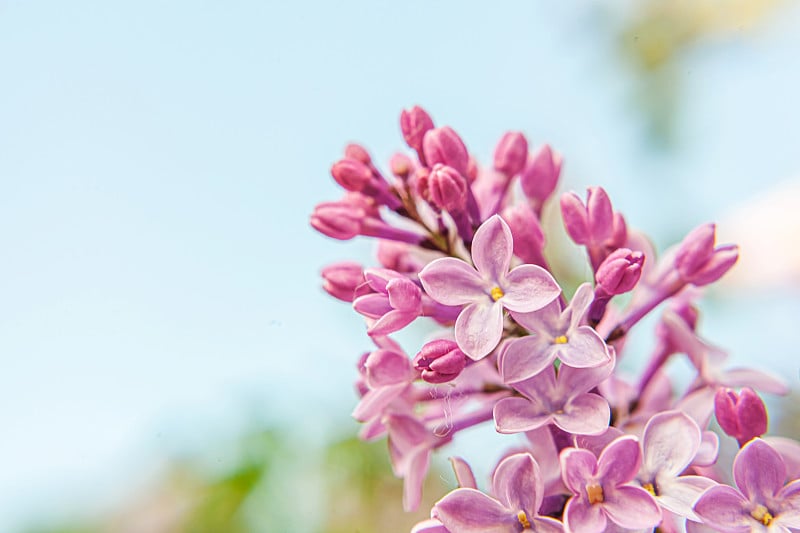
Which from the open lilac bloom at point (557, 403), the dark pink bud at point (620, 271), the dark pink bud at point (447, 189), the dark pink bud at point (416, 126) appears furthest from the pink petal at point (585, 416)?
the dark pink bud at point (416, 126)

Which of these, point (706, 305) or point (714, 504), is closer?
point (714, 504)

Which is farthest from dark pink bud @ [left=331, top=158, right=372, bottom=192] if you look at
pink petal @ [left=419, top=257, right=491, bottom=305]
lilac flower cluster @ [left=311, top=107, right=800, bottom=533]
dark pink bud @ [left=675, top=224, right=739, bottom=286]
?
dark pink bud @ [left=675, top=224, right=739, bottom=286]

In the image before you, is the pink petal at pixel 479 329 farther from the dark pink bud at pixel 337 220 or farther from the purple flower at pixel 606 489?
the dark pink bud at pixel 337 220

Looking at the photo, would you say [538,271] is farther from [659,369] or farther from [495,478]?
[659,369]

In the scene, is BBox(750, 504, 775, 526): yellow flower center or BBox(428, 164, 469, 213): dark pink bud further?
BBox(428, 164, 469, 213): dark pink bud

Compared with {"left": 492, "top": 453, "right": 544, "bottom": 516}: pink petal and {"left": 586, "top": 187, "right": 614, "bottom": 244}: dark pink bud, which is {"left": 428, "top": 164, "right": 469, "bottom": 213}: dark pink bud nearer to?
{"left": 586, "top": 187, "right": 614, "bottom": 244}: dark pink bud

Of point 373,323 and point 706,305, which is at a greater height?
point 373,323

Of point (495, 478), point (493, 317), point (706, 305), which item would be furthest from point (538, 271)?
point (706, 305)
